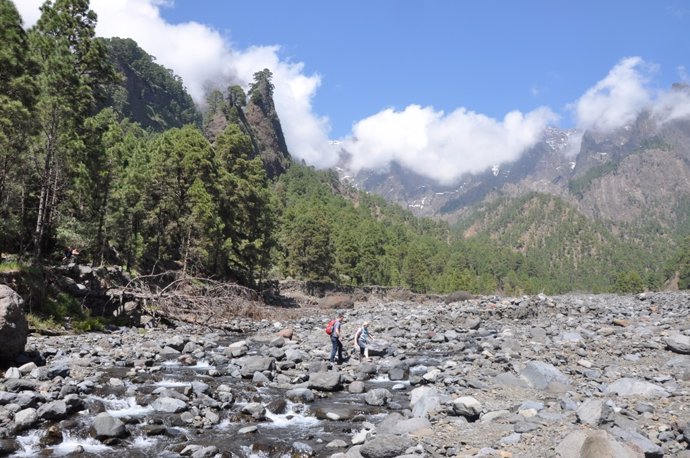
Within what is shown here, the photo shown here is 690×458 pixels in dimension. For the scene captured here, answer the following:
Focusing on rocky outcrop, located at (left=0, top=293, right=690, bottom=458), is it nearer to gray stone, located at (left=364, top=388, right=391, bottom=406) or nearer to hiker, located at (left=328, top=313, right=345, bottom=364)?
gray stone, located at (left=364, top=388, right=391, bottom=406)

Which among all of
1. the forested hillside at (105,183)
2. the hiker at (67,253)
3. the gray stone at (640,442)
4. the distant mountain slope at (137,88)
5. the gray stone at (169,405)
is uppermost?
the distant mountain slope at (137,88)

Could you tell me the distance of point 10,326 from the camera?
1395 cm

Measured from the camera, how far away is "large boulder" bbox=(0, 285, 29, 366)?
1383 cm

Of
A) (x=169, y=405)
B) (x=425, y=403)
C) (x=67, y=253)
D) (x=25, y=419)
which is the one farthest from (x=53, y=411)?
(x=67, y=253)

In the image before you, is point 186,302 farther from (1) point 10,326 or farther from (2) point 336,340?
(1) point 10,326

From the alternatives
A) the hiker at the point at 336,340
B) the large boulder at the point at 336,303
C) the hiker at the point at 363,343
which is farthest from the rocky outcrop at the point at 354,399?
the large boulder at the point at 336,303

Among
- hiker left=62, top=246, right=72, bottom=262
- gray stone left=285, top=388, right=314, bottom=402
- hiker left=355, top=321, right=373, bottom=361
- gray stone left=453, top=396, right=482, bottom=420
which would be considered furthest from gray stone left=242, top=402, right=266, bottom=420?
hiker left=62, top=246, right=72, bottom=262

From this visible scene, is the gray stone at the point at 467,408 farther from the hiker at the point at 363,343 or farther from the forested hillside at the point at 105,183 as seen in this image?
the forested hillside at the point at 105,183

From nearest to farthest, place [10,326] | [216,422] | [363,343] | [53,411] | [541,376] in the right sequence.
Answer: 1. [53,411]
2. [216,422]
3. [541,376]
4. [10,326]
5. [363,343]

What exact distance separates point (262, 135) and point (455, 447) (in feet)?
583

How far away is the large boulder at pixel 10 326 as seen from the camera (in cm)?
1383

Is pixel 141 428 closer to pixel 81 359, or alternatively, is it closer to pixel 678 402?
pixel 81 359

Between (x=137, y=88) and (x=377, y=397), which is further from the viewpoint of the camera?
(x=137, y=88)

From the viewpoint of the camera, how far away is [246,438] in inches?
422
